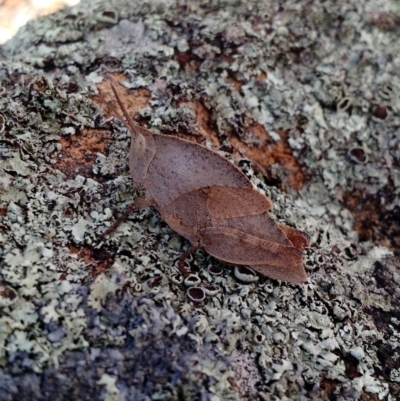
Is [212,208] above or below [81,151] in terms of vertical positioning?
below

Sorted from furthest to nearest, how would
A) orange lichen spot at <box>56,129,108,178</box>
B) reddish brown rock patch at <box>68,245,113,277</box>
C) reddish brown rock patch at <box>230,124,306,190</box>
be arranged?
reddish brown rock patch at <box>230,124,306,190</box> < orange lichen spot at <box>56,129,108,178</box> < reddish brown rock patch at <box>68,245,113,277</box>

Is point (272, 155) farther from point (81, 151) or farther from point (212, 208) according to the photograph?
point (81, 151)

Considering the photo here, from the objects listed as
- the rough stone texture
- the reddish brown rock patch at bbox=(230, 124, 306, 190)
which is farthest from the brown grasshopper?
the reddish brown rock patch at bbox=(230, 124, 306, 190)

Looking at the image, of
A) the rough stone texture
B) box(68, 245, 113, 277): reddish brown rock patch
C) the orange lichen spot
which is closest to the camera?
the rough stone texture

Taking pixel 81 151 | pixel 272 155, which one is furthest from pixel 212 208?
pixel 272 155

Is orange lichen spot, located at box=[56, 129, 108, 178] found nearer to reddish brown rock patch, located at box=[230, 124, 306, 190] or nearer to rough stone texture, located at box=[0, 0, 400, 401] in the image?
rough stone texture, located at box=[0, 0, 400, 401]

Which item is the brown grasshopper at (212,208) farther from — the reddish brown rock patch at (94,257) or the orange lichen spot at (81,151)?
the orange lichen spot at (81,151)

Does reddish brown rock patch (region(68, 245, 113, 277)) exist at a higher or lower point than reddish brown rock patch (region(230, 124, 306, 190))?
higher
